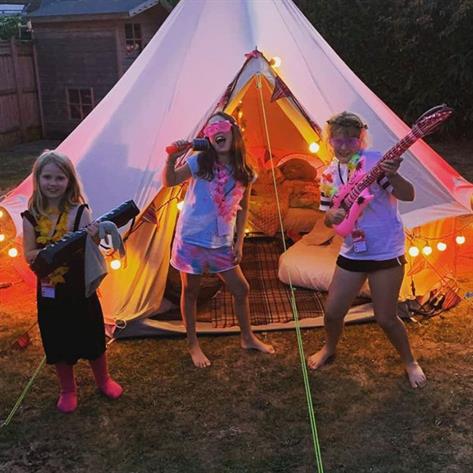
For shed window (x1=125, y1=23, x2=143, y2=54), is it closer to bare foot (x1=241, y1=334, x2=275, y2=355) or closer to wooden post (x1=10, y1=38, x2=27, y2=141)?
wooden post (x1=10, y1=38, x2=27, y2=141)

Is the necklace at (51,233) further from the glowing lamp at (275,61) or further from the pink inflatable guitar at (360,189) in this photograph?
the glowing lamp at (275,61)

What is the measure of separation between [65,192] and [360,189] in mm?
1353

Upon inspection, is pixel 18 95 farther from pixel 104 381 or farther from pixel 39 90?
pixel 104 381

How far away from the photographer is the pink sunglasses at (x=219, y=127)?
296 cm

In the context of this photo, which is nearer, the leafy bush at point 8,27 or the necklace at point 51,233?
the necklace at point 51,233

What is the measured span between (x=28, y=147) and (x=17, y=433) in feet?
29.0

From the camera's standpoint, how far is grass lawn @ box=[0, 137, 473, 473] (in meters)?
2.53

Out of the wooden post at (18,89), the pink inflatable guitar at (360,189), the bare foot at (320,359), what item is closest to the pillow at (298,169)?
the bare foot at (320,359)

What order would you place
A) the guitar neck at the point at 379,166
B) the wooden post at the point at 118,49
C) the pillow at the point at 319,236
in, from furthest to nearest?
the wooden post at the point at 118,49 < the pillow at the point at 319,236 < the guitar neck at the point at 379,166

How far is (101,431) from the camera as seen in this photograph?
2.73 meters

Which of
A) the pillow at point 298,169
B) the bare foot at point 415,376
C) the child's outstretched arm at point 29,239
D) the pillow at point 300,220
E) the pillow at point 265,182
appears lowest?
the bare foot at point 415,376

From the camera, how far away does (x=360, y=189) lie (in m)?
2.66

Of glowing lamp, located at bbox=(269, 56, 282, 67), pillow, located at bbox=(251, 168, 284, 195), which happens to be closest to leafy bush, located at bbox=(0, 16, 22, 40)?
pillow, located at bbox=(251, 168, 284, 195)

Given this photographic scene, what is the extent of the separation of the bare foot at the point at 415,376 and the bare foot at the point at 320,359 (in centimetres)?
42
